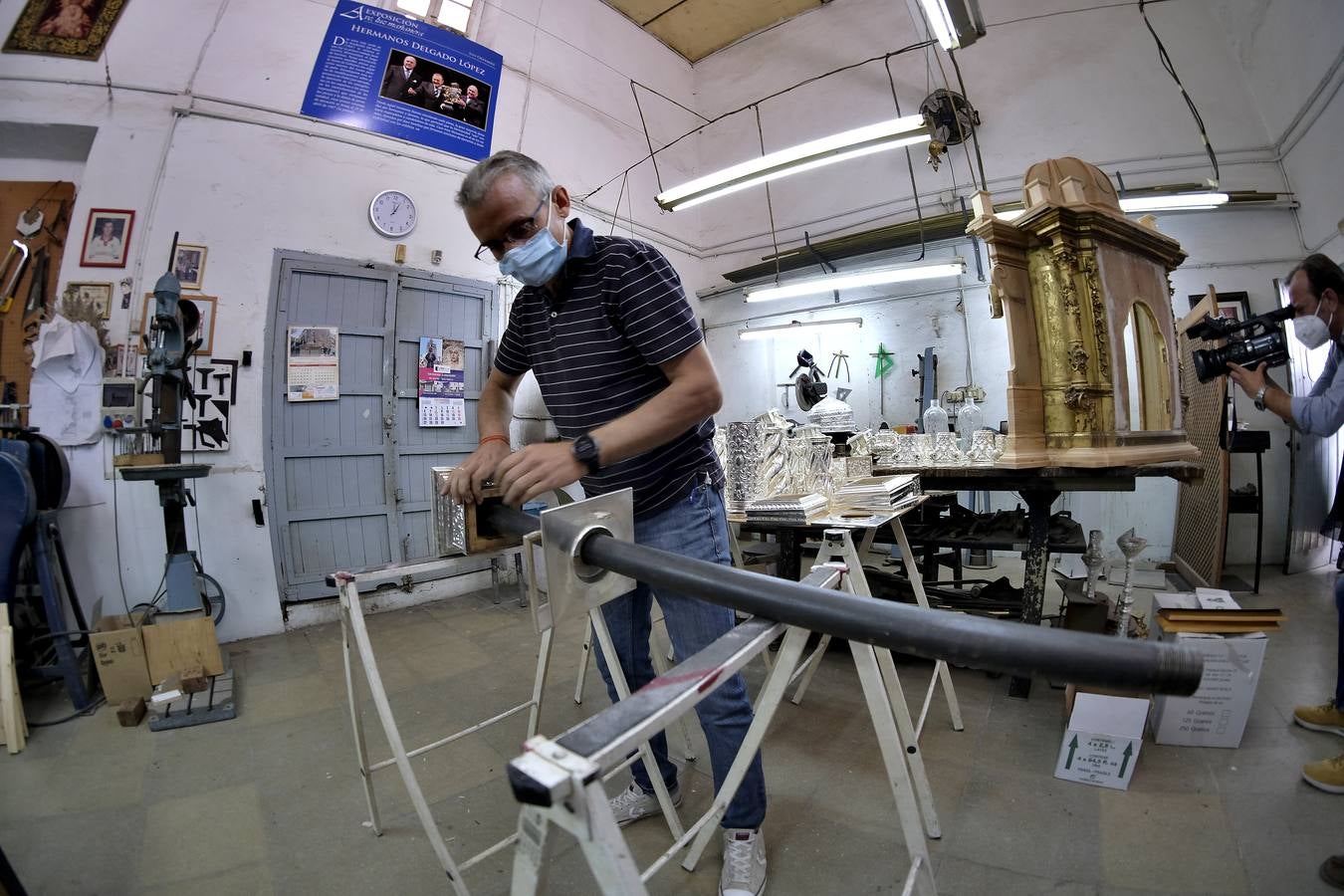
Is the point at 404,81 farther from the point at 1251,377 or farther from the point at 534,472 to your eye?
the point at 1251,377

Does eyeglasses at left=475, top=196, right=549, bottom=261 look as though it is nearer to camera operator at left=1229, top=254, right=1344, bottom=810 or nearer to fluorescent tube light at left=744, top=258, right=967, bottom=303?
camera operator at left=1229, top=254, right=1344, bottom=810

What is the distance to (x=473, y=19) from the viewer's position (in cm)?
417

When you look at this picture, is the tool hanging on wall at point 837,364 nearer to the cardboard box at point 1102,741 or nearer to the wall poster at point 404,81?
the wall poster at point 404,81

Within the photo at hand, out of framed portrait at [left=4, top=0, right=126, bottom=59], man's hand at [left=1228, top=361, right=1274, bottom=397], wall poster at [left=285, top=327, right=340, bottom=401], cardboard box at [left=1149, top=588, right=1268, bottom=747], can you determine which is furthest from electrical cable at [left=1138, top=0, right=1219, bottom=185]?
framed portrait at [left=4, top=0, right=126, bottom=59]

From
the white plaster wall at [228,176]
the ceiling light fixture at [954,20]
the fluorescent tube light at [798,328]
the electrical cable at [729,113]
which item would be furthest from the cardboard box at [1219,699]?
the electrical cable at [729,113]

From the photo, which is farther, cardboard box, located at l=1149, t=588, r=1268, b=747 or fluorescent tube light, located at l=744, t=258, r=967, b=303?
fluorescent tube light, located at l=744, t=258, r=967, b=303

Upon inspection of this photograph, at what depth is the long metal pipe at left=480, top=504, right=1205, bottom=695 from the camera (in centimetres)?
44

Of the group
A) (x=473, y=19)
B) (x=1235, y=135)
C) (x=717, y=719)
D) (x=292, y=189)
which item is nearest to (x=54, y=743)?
(x=717, y=719)

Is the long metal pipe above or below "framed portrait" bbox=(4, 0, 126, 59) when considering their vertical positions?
below

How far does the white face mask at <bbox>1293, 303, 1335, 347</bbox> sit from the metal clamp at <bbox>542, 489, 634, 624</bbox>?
2571 millimetres

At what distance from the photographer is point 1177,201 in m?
3.56

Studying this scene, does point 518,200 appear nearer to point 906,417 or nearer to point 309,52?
point 309,52

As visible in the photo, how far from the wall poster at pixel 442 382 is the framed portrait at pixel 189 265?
51.6 inches

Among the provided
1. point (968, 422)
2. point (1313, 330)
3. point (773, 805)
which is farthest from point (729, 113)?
point (773, 805)
